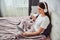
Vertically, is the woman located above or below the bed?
above

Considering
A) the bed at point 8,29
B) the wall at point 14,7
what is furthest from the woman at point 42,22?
the wall at point 14,7

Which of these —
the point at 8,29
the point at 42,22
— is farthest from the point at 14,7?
the point at 42,22

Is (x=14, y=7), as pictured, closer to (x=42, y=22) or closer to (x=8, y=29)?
(x=8, y=29)

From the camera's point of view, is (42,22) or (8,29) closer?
(42,22)

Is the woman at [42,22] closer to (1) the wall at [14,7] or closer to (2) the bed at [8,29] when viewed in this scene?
(2) the bed at [8,29]

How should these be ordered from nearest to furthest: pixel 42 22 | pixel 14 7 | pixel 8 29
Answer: pixel 42 22 → pixel 8 29 → pixel 14 7

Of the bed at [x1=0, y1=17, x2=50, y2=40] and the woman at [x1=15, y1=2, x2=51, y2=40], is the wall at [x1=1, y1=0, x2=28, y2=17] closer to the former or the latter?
the bed at [x1=0, y1=17, x2=50, y2=40]

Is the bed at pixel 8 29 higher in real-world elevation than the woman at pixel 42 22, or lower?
lower

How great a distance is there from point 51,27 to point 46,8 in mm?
312

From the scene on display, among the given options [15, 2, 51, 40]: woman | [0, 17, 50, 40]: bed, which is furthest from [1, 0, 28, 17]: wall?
[15, 2, 51, 40]: woman

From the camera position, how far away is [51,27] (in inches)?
78.7

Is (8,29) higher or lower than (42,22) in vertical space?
lower

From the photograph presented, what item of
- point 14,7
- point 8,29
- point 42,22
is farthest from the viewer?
point 14,7

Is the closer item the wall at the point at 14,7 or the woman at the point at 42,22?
the woman at the point at 42,22
